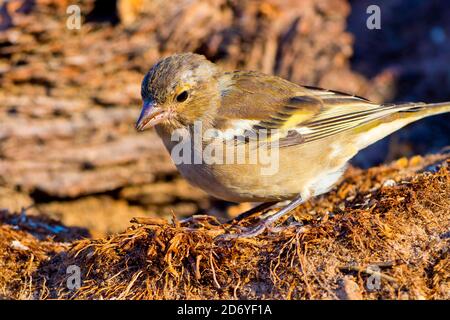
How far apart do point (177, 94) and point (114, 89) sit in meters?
3.43

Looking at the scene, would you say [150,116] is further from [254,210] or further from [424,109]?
[424,109]

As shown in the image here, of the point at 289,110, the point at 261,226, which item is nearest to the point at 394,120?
the point at 289,110

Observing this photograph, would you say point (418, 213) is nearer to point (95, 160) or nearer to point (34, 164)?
point (95, 160)

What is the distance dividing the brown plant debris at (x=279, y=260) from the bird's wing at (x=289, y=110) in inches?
40.8

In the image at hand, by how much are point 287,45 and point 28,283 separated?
Answer: 6709mm

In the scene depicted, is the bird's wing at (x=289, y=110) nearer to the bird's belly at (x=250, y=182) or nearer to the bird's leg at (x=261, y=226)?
the bird's belly at (x=250, y=182)

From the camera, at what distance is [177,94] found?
19.5 ft

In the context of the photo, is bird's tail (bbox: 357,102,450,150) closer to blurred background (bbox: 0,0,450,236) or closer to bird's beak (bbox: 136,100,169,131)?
bird's beak (bbox: 136,100,169,131)

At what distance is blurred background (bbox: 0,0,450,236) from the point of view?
29.2 feet

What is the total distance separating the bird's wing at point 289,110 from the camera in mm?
6012

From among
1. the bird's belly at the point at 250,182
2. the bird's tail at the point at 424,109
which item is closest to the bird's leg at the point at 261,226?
the bird's belly at the point at 250,182

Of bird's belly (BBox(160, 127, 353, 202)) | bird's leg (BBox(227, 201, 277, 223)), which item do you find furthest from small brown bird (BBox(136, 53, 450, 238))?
bird's leg (BBox(227, 201, 277, 223))
